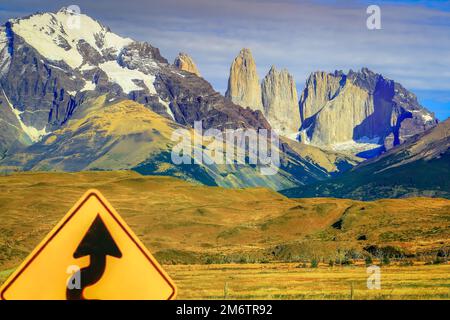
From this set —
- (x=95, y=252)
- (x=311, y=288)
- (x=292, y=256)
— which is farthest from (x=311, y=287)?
(x=292, y=256)

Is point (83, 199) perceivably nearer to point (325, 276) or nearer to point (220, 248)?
point (325, 276)

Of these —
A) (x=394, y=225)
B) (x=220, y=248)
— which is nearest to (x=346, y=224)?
(x=394, y=225)

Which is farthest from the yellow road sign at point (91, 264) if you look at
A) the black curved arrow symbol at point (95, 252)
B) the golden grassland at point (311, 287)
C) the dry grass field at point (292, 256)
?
the dry grass field at point (292, 256)

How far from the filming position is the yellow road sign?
596 inches

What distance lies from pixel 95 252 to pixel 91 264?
0.77 ft

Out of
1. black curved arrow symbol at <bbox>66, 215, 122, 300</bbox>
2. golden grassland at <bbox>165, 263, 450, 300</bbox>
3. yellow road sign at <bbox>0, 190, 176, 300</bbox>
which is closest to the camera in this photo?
yellow road sign at <bbox>0, 190, 176, 300</bbox>

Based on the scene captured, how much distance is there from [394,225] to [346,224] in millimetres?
13029

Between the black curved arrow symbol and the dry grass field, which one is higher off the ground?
the black curved arrow symbol

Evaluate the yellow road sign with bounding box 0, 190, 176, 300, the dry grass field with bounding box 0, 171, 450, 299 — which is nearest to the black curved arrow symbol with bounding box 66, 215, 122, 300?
the yellow road sign with bounding box 0, 190, 176, 300

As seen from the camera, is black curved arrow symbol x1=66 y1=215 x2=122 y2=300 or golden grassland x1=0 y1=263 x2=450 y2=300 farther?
golden grassland x1=0 y1=263 x2=450 y2=300

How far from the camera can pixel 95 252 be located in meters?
15.5

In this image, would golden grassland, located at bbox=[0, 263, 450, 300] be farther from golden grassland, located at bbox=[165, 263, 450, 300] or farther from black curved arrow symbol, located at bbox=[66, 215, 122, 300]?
black curved arrow symbol, located at bbox=[66, 215, 122, 300]
